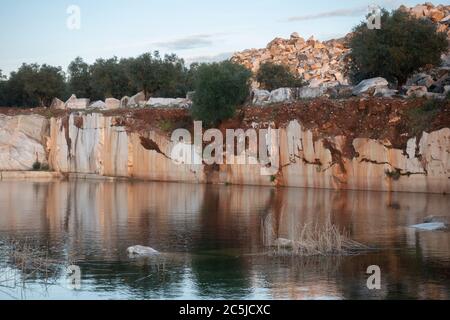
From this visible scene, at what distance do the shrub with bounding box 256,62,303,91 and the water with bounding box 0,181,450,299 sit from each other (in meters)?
30.0

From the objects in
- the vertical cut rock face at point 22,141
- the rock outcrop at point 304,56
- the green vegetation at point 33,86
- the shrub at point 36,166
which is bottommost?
the shrub at point 36,166

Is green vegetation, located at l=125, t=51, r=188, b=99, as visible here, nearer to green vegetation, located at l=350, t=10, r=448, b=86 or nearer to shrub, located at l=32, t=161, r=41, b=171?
shrub, located at l=32, t=161, r=41, b=171

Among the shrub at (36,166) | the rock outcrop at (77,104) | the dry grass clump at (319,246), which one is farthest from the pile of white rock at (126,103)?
the dry grass clump at (319,246)

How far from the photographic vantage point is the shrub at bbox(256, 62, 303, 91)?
7438 cm

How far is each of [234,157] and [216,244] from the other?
28109mm

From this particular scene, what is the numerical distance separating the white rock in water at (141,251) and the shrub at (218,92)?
33.2 meters

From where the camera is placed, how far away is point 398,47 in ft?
180

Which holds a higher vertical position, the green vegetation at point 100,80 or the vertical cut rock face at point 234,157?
the green vegetation at point 100,80

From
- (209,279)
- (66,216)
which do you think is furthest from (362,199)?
(209,279)

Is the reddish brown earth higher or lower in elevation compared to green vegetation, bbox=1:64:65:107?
lower

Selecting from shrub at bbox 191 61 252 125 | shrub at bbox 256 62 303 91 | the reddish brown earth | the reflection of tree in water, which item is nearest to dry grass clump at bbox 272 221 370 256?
the reflection of tree in water

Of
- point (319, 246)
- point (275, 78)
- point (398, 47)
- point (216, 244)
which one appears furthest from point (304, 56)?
point (319, 246)

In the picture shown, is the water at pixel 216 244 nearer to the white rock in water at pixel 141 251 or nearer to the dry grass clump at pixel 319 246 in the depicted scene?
the white rock in water at pixel 141 251

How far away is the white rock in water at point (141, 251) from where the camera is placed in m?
23.2
